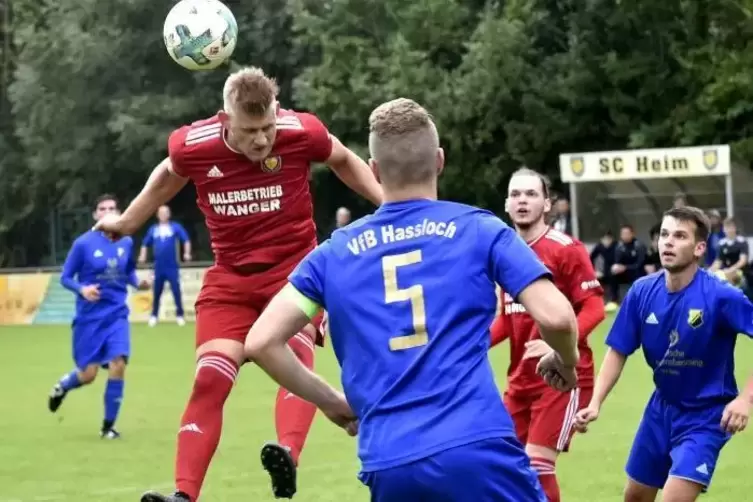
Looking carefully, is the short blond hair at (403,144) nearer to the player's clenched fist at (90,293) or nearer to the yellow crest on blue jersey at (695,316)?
the yellow crest on blue jersey at (695,316)

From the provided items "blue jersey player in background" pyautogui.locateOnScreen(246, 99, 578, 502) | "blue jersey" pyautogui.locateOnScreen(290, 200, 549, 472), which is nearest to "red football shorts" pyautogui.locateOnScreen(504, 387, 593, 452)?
"blue jersey player in background" pyautogui.locateOnScreen(246, 99, 578, 502)

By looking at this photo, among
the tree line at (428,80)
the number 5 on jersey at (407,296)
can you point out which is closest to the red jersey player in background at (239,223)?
the number 5 on jersey at (407,296)

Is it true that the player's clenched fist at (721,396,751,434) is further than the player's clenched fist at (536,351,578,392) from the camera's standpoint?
Yes

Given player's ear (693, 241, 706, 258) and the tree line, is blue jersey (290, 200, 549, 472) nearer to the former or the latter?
player's ear (693, 241, 706, 258)

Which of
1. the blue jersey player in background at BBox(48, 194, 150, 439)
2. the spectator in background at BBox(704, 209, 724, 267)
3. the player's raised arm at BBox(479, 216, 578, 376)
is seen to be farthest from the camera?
the spectator in background at BBox(704, 209, 724, 267)

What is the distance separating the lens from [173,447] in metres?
12.7

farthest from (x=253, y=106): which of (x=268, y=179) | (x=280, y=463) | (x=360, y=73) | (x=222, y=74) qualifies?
(x=222, y=74)

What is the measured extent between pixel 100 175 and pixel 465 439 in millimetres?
41085

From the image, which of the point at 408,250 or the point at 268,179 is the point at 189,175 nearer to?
the point at 268,179

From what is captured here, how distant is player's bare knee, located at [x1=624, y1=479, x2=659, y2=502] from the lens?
24.0 feet

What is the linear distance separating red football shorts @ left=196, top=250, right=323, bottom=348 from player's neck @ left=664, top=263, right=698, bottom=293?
1892 mm

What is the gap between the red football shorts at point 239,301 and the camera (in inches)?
308

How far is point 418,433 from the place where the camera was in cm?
468

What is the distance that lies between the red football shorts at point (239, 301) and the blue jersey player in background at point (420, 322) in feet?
9.60
